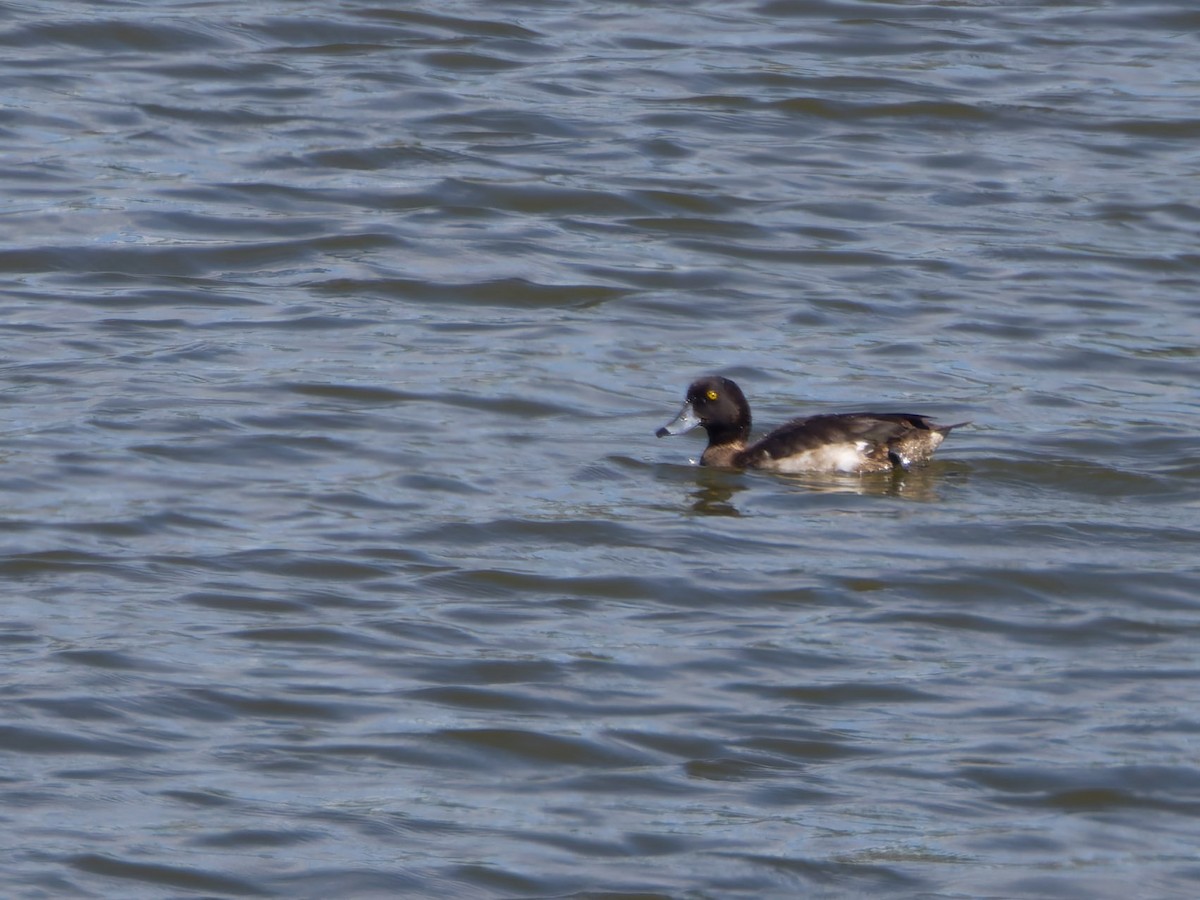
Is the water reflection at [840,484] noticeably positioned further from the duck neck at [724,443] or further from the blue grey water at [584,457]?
the duck neck at [724,443]

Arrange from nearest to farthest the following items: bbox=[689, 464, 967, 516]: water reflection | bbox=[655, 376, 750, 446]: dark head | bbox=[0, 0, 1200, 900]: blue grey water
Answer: bbox=[0, 0, 1200, 900]: blue grey water, bbox=[689, 464, 967, 516]: water reflection, bbox=[655, 376, 750, 446]: dark head

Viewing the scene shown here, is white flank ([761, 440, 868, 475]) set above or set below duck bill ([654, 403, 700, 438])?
below

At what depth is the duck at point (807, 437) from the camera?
10.7 m

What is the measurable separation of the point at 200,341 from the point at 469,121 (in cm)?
552

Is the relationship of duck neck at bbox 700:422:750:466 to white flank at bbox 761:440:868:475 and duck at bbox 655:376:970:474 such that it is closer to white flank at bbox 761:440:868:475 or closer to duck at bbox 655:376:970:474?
duck at bbox 655:376:970:474

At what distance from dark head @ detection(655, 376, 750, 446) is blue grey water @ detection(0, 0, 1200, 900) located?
9.8 inches

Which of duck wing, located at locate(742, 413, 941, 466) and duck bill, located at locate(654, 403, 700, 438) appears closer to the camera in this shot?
duck wing, located at locate(742, 413, 941, 466)

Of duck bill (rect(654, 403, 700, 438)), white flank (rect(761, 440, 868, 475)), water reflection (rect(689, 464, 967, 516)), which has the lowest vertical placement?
water reflection (rect(689, 464, 967, 516))

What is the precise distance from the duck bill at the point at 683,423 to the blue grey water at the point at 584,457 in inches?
8.9

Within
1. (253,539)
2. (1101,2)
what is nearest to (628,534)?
(253,539)

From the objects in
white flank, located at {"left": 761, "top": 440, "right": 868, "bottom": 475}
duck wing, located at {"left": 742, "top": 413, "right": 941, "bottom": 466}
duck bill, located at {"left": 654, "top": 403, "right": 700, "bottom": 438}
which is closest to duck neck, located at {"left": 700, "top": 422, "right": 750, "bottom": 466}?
duck bill, located at {"left": 654, "top": 403, "right": 700, "bottom": 438}

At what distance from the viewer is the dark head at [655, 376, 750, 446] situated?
36.6ft

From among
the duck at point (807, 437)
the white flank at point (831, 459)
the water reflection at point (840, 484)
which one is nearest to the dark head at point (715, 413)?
the duck at point (807, 437)

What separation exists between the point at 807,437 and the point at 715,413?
50 centimetres
